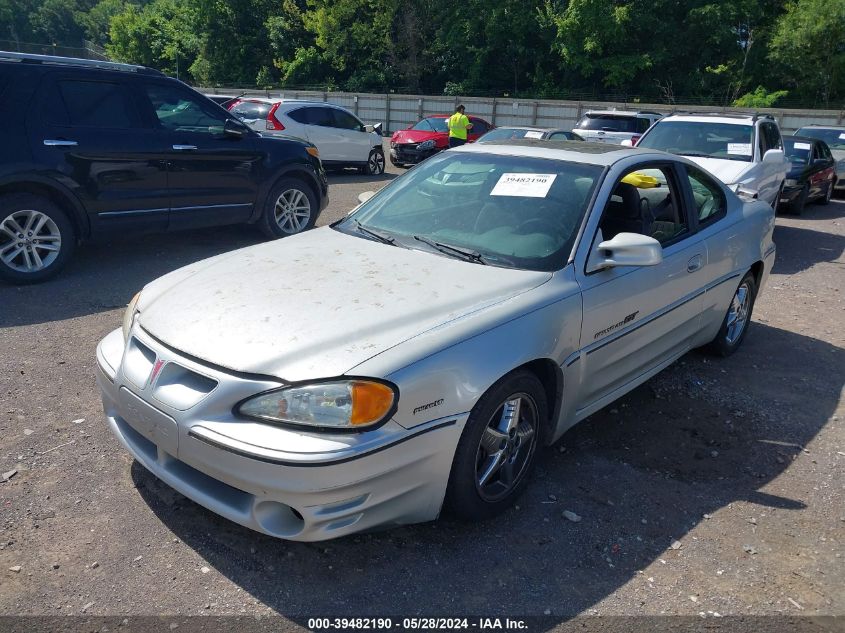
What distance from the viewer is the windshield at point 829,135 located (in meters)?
16.5

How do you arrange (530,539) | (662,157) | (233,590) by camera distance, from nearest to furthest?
(233,590) < (530,539) < (662,157)

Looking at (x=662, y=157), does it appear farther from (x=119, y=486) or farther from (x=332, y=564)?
(x=119, y=486)

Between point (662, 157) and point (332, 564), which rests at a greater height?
point (662, 157)

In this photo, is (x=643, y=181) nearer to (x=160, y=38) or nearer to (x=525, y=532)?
(x=525, y=532)

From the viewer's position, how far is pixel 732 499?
137 inches

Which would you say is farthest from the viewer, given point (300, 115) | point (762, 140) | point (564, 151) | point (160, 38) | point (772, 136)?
point (160, 38)

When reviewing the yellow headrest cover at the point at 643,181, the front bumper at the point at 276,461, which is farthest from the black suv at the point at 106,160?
the yellow headrest cover at the point at 643,181

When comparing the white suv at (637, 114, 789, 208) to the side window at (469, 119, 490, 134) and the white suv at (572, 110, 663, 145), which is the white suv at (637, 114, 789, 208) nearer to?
the white suv at (572, 110, 663, 145)

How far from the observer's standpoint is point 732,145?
365 inches

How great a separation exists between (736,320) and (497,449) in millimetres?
3155

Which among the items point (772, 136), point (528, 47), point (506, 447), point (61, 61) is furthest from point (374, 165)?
point (528, 47)

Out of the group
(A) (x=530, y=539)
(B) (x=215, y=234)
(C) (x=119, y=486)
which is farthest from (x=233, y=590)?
(B) (x=215, y=234)

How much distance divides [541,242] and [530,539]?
1464 mm

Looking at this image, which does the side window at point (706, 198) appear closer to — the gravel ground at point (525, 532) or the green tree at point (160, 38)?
the gravel ground at point (525, 532)
